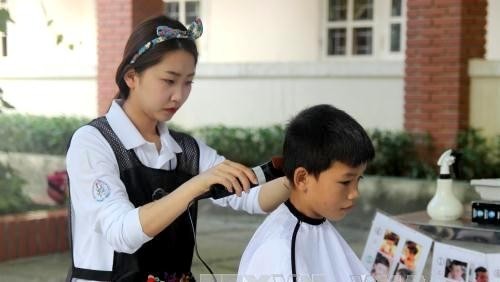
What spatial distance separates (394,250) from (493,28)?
7.50 metres

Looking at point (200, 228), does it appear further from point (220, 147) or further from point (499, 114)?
point (499, 114)

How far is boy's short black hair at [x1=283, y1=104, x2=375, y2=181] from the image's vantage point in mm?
2064

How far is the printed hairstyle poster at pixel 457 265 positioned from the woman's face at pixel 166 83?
4.19ft

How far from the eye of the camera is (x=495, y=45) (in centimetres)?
1042

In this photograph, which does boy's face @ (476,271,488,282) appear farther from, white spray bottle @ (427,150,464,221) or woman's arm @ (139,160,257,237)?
woman's arm @ (139,160,257,237)

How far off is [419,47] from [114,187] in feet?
→ 20.9

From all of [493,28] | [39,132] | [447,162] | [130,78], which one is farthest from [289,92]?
[130,78]

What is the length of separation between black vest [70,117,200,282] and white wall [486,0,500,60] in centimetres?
864

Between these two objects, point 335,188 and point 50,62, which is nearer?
point 335,188

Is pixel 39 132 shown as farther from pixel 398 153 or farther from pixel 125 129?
pixel 125 129

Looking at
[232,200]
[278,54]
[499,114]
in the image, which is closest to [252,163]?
[499,114]

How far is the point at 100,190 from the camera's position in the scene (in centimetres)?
213

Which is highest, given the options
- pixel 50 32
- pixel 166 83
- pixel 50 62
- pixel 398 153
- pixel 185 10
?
pixel 185 10

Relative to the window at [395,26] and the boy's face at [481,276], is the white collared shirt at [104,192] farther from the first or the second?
the window at [395,26]
